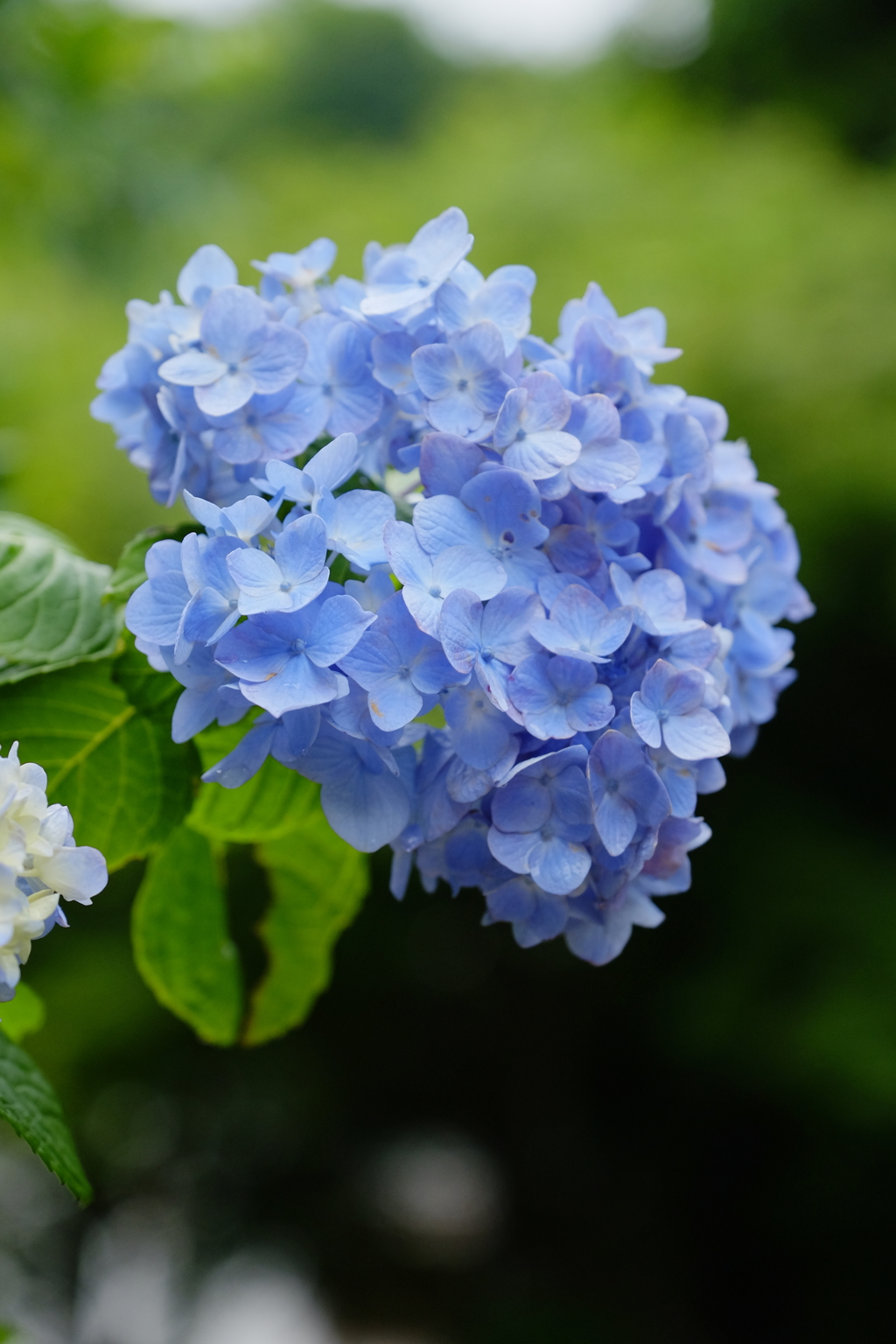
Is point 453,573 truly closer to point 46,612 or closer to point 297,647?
point 297,647

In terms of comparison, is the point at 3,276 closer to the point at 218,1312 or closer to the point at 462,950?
the point at 462,950

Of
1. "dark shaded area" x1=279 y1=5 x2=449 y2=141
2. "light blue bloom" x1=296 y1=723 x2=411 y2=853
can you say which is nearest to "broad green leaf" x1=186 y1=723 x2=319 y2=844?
"light blue bloom" x1=296 y1=723 x2=411 y2=853

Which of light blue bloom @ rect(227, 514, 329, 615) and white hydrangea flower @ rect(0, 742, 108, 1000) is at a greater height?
light blue bloom @ rect(227, 514, 329, 615)

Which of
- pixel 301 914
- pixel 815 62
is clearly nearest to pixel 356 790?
pixel 301 914

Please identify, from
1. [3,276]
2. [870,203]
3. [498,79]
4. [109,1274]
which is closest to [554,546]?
[870,203]

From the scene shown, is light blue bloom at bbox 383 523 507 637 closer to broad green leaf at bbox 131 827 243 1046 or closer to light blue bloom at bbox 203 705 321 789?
light blue bloom at bbox 203 705 321 789

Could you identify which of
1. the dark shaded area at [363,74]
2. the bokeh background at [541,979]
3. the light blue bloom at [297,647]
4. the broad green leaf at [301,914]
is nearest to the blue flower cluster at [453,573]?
the light blue bloom at [297,647]

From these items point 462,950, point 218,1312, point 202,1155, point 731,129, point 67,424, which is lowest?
point 218,1312
